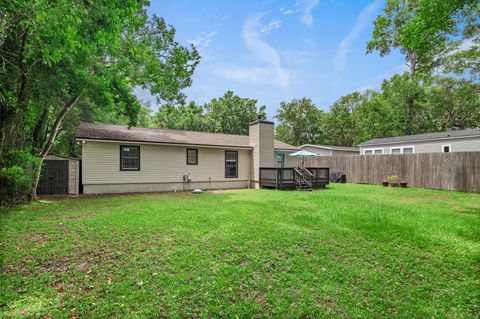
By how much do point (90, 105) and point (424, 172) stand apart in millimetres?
18203

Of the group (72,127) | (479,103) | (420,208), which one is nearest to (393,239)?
(420,208)

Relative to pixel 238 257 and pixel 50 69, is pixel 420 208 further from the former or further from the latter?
pixel 50 69

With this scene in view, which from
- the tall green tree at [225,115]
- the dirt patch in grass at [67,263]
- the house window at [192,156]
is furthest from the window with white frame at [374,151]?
the dirt patch in grass at [67,263]

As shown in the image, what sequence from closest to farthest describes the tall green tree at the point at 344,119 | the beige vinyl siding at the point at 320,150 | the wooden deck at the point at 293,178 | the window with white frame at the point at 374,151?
the wooden deck at the point at 293,178 → the window with white frame at the point at 374,151 → the beige vinyl siding at the point at 320,150 → the tall green tree at the point at 344,119

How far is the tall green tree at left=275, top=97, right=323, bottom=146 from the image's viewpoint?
113ft

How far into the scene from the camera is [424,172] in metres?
12.8

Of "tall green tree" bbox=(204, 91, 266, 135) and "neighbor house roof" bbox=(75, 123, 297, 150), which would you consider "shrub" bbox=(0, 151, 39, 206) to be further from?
"tall green tree" bbox=(204, 91, 266, 135)

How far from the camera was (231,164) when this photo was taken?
14.0 meters

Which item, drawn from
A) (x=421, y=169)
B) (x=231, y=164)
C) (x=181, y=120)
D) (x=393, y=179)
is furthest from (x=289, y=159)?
(x=181, y=120)

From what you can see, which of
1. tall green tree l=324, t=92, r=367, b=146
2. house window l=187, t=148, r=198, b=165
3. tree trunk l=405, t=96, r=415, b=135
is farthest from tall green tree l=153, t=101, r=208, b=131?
tree trunk l=405, t=96, r=415, b=135

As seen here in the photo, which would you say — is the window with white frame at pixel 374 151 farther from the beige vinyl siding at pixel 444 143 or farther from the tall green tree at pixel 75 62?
the tall green tree at pixel 75 62

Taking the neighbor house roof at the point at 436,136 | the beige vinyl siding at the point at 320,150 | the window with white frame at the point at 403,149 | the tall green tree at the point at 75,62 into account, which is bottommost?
the window with white frame at the point at 403,149

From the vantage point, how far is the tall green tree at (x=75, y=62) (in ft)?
14.3

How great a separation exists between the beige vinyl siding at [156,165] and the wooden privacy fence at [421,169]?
735 centimetres
